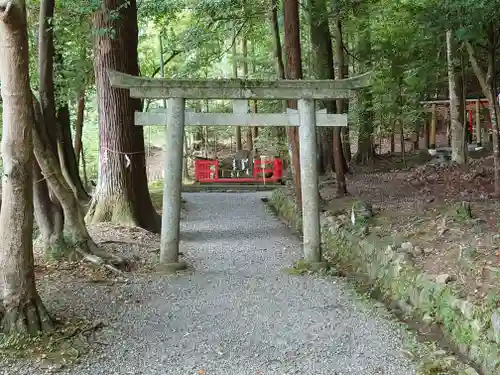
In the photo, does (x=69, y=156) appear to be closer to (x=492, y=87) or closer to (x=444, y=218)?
(x=444, y=218)

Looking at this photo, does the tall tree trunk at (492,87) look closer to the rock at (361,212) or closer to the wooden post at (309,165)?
the rock at (361,212)

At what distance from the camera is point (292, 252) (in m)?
9.21

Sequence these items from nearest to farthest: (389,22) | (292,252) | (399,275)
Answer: (399,275), (292,252), (389,22)

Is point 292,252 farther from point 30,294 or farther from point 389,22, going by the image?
point 389,22

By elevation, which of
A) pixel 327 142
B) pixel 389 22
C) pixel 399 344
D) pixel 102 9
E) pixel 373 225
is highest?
pixel 389 22

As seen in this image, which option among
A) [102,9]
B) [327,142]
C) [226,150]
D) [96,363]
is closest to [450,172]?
[327,142]

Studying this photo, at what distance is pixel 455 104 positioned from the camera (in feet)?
45.9

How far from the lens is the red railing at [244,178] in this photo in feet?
69.0

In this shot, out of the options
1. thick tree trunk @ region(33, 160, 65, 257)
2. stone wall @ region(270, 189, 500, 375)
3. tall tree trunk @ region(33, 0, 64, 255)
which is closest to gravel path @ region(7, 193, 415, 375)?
stone wall @ region(270, 189, 500, 375)

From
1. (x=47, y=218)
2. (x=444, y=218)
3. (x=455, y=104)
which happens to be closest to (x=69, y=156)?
(x=47, y=218)

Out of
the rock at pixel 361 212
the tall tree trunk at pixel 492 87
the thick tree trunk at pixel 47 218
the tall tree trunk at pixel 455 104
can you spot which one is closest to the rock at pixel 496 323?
the rock at pixel 361 212

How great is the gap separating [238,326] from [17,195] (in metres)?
2.46

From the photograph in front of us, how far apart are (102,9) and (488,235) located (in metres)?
6.94

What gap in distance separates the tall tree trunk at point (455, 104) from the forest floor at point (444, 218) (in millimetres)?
641
